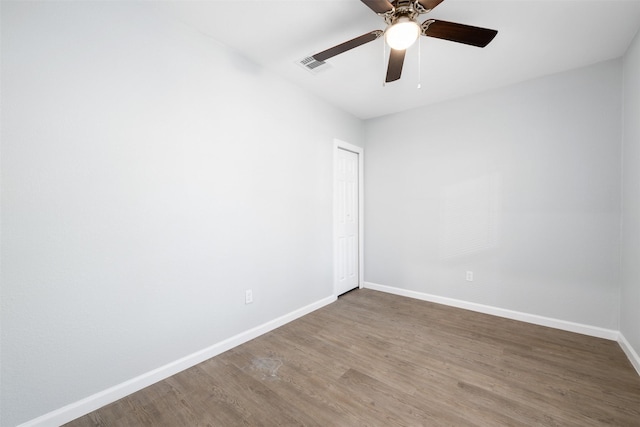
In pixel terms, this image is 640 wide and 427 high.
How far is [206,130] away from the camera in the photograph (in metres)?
2.15

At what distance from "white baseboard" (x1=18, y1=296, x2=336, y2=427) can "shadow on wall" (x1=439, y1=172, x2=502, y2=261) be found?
236 centimetres

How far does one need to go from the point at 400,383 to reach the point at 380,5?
248 cm

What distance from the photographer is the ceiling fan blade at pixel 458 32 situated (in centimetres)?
152

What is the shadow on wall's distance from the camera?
3.04 m

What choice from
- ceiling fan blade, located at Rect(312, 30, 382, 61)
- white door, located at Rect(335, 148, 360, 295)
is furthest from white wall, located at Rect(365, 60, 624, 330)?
ceiling fan blade, located at Rect(312, 30, 382, 61)

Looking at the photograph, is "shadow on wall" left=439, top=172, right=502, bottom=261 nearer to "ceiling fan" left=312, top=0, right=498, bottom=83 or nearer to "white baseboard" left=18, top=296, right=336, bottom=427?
"ceiling fan" left=312, top=0, right=498, bottom=83

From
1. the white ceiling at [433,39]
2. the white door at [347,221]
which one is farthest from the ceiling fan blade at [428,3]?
the white door at [347,221]

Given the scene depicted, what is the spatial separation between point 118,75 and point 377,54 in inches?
80.2

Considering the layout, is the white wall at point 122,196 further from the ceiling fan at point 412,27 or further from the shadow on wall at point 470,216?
the shadow on wall at point 470,216

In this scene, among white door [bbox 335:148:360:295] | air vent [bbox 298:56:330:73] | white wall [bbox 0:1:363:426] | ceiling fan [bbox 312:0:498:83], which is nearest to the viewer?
white wall [bbox 0:1:363:426]

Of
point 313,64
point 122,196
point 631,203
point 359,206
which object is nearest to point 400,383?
point 122,196

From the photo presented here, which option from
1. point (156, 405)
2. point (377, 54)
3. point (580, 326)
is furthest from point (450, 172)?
point (156, 405)

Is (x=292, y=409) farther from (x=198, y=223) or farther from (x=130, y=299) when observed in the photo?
(x=198, y=223)

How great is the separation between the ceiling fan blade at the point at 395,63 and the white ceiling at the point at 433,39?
325mm
